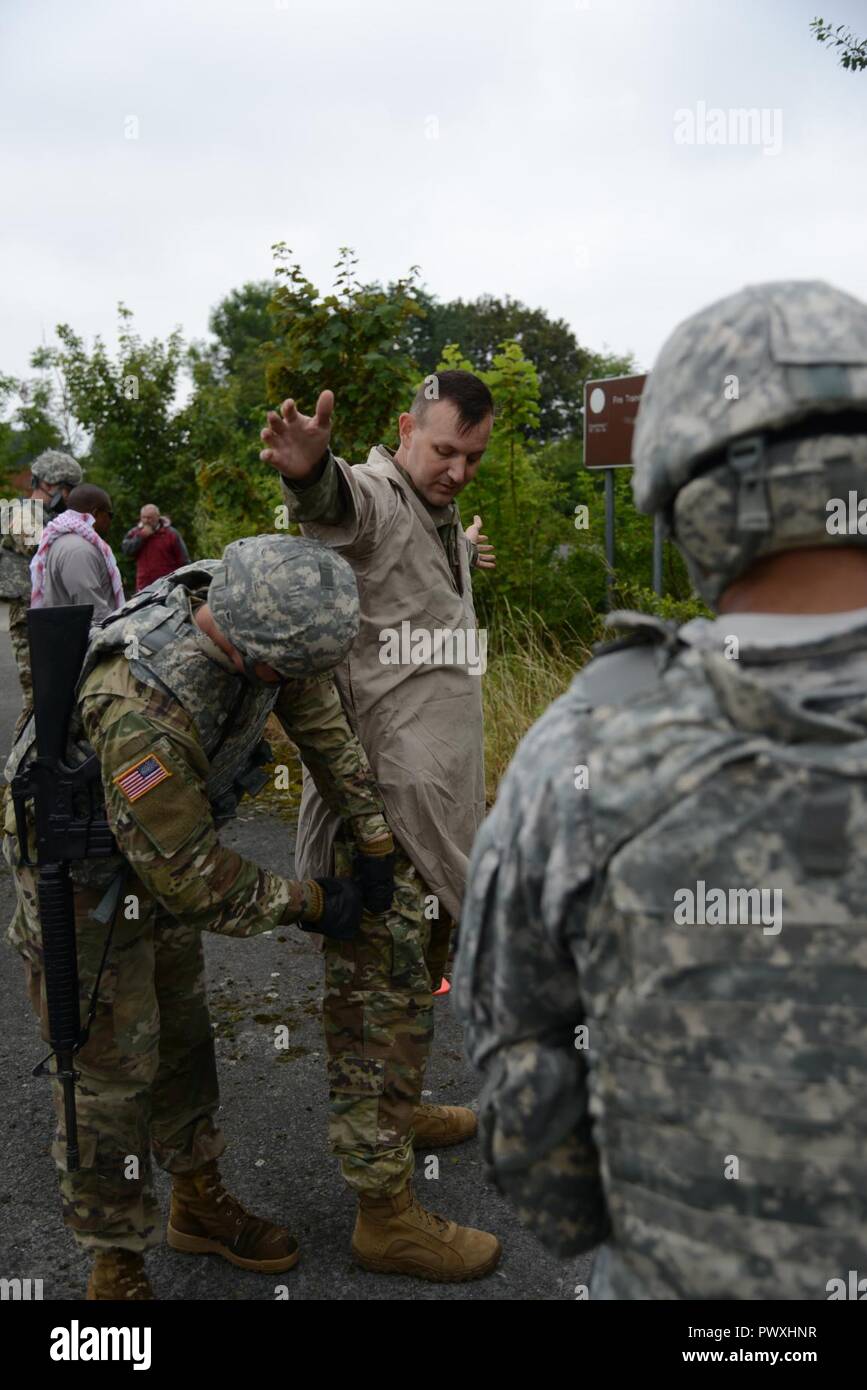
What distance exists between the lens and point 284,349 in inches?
281

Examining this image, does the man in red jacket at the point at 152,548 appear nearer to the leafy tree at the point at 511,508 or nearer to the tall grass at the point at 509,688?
the tall grass at the point at 509,688

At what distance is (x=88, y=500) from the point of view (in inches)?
258

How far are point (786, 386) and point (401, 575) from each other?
1.88 metres

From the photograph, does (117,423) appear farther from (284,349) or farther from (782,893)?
(782,893)

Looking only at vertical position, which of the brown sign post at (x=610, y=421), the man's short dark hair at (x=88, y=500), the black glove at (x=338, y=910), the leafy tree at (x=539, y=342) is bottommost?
the black glove at (x=338, y=910)

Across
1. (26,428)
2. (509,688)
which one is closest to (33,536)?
(509,688)

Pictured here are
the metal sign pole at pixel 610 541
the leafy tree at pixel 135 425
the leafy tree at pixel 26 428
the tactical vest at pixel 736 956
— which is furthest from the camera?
the leafy tree at pixel 26 428

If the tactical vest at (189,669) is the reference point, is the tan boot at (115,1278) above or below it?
below

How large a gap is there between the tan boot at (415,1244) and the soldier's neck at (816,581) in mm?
2203

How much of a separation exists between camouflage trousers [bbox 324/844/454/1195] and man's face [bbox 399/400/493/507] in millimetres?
961

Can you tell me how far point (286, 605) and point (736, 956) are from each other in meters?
1.44

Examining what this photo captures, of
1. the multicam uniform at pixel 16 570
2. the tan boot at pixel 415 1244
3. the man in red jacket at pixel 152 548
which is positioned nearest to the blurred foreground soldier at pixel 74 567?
the multicam uniform at pixel 16 570

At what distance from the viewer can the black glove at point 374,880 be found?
112 inches
